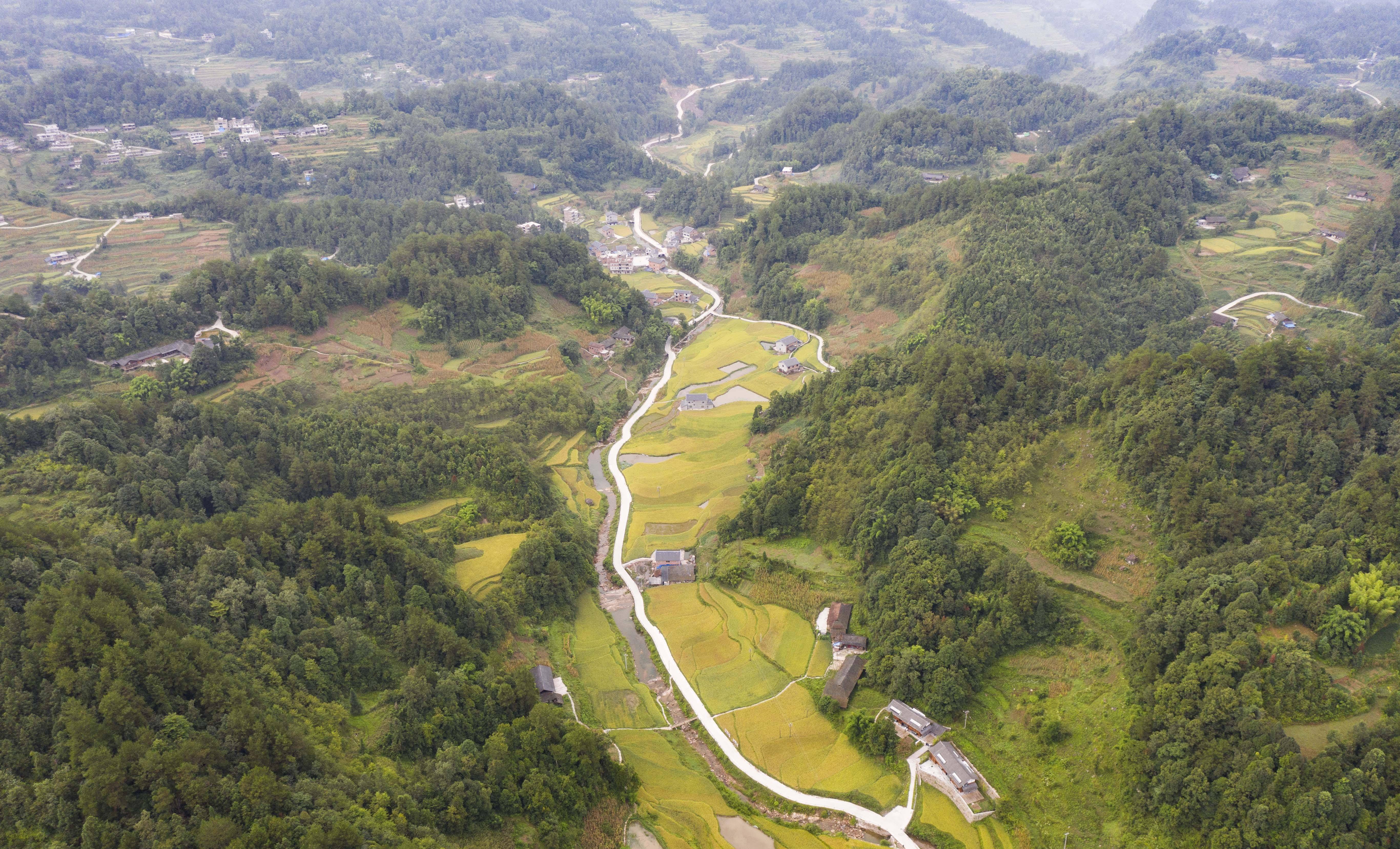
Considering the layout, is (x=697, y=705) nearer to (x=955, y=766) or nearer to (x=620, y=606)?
(x=620, y=606)

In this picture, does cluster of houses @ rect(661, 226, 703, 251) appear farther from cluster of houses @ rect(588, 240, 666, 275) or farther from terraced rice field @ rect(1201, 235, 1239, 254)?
terraced rice field @ rect(1201, 235, 1239, 254)

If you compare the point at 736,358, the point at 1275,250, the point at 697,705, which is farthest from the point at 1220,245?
the point at 697,705

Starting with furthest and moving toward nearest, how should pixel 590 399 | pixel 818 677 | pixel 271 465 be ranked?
pixel 590 399, pixel 271 465, pixel 818 677

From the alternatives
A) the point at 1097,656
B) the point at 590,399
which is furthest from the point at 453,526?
the point at 1097,656

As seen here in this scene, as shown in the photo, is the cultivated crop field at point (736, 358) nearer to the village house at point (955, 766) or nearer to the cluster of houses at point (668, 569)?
the cluster of houses at point (668, 569)

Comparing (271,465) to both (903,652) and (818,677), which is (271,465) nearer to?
(818,677)

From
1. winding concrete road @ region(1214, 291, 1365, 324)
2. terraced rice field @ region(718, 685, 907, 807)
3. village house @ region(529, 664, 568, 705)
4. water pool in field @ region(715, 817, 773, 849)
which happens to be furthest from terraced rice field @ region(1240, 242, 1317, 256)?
village house @ region(529, 664, 568, 705)
